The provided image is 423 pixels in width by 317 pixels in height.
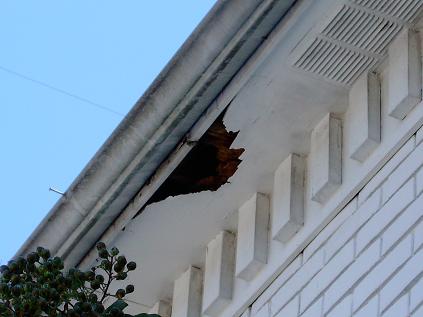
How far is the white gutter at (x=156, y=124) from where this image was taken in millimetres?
6719

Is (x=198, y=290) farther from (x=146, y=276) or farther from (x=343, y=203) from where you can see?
(x=343, y=203)

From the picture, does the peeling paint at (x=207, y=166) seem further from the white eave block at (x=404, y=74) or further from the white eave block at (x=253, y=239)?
the white eave block at (x=404, y=74)

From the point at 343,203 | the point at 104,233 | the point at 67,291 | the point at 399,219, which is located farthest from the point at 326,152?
the point at 67,291

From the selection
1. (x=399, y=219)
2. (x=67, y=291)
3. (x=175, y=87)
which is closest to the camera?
(x=67, y=291)

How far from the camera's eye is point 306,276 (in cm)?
709

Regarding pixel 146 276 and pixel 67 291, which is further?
pixel 146 276

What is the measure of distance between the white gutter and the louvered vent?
26 cm

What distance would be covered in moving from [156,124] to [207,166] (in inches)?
20.5

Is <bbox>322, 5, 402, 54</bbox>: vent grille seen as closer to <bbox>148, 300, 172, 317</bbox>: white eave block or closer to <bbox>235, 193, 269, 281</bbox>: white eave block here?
<bbox>235, 193, 269, 281</bbox>: white eave block

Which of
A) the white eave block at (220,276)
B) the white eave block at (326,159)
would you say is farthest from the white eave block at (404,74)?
the white eave block at (220,276)

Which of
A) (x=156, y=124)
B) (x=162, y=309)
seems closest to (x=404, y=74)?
(x=156, y=124)

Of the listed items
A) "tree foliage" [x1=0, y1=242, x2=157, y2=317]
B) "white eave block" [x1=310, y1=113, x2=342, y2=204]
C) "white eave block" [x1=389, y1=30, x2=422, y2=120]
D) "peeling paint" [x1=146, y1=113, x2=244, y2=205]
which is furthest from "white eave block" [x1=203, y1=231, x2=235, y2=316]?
"tree foliage" [x1=0, y1=242, x2=157, y2=317]

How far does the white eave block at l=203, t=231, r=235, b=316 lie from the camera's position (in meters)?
7.63

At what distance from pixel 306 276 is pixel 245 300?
522 millimetres
